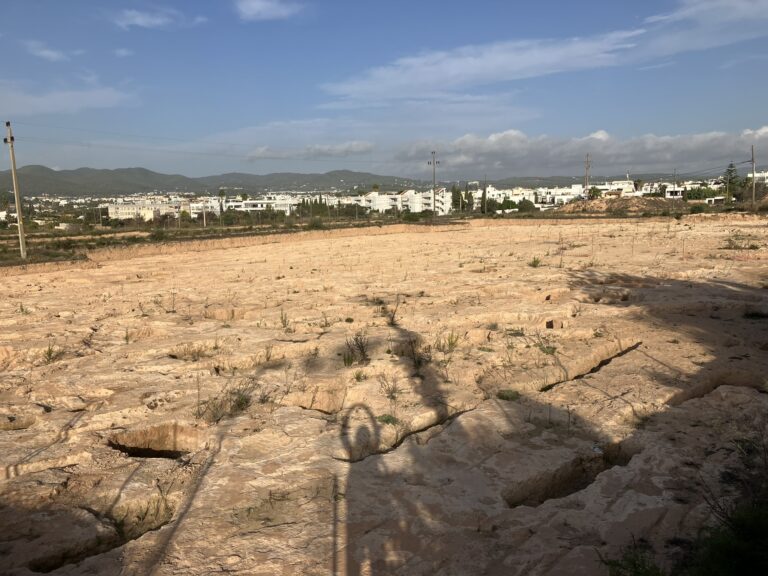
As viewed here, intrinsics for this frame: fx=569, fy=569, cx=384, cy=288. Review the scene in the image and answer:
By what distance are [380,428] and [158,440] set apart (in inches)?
99.5

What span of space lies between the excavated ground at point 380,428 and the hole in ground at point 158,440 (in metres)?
0.02

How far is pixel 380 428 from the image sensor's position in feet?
20.4

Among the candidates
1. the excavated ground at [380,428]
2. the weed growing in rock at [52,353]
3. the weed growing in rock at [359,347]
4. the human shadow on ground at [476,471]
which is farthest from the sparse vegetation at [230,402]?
the weed growing in rock at [52,353]

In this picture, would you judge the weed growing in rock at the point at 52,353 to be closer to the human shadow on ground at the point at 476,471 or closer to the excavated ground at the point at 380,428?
the excavated ground at the point at 380,428

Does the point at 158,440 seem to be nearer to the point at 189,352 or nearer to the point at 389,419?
the point at 389,419

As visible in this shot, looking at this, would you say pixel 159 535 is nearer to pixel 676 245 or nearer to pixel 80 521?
pixel 80 521

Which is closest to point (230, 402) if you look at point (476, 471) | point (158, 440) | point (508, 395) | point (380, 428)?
point (158, 440)

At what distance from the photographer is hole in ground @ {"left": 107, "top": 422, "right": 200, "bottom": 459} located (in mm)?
6293

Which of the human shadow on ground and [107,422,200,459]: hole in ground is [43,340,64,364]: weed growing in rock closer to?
[107,422,200,459]: hole in ground

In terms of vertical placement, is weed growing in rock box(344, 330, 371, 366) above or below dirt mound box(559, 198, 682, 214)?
below

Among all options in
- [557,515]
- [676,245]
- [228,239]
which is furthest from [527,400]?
[228,239]

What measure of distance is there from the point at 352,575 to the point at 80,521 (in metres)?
2.40

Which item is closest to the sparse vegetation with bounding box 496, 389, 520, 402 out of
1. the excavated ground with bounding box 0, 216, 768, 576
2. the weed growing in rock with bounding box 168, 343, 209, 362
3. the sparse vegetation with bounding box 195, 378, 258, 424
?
the excavated ground with bounding box 0, 216, 768, 576

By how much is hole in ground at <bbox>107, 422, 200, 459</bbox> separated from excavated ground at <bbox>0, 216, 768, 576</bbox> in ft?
0.07
